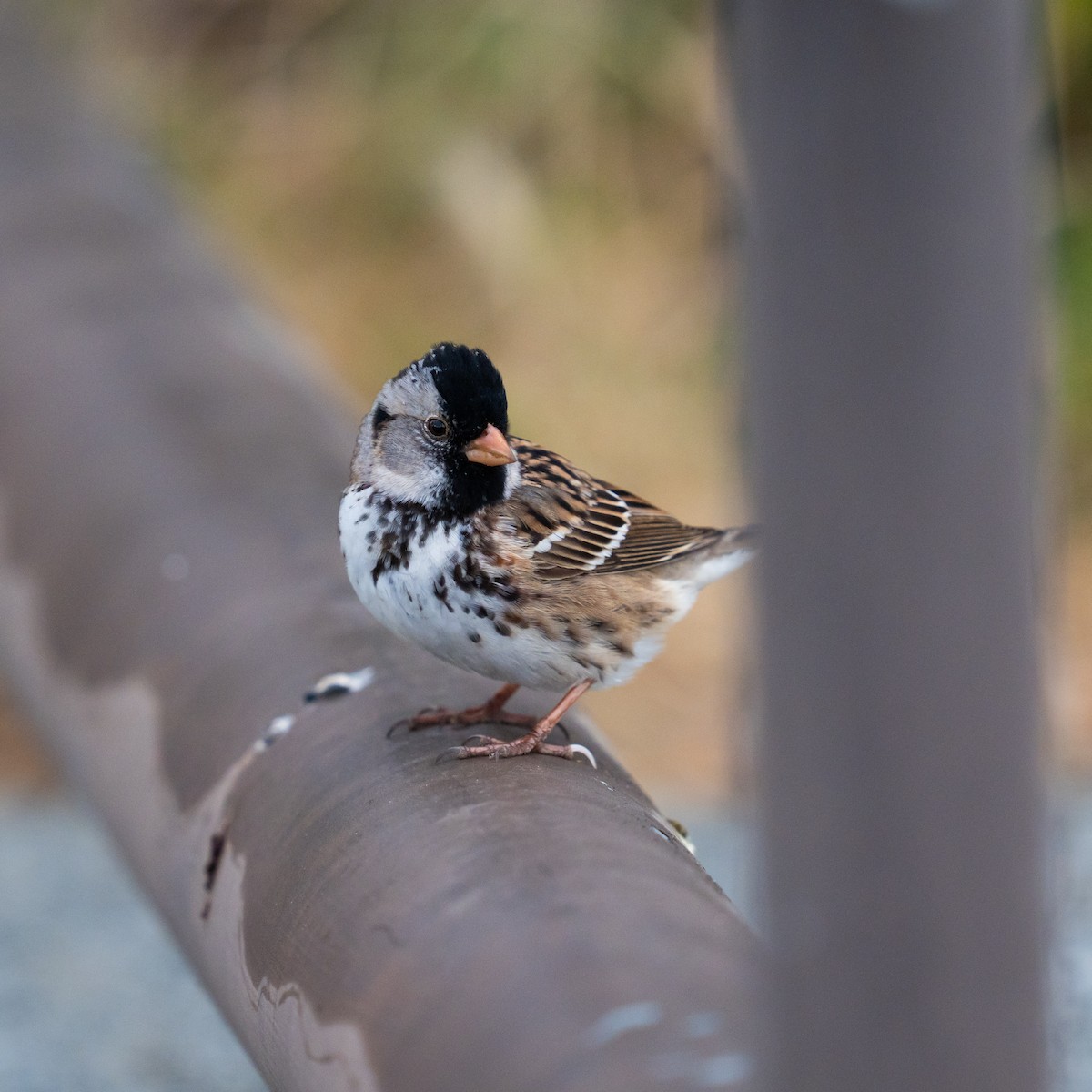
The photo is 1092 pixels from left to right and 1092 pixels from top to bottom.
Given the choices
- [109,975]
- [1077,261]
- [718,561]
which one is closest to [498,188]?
[1077,261]

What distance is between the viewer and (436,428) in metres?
2.33

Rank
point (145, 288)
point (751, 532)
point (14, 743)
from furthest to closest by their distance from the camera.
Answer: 1. point (14, 743)
2. point (145, 288)
3. point (751, 532)

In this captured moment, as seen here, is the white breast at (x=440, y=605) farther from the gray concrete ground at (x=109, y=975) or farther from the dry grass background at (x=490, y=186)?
the dry grass background at (x=490, y=186)

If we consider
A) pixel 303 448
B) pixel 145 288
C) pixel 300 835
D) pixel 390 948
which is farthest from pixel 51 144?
pixel 390 948

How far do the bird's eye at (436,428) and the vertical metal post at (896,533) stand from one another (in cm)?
156

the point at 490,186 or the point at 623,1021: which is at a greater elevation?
the point at 490,186

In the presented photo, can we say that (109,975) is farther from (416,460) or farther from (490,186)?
(490,186)

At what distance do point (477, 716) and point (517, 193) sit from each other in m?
4.15

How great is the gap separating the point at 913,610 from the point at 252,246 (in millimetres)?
5683

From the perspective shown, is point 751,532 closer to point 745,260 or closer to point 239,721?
point 745,260

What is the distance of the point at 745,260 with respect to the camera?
0.76 meters

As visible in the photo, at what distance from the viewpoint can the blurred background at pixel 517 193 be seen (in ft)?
18.8

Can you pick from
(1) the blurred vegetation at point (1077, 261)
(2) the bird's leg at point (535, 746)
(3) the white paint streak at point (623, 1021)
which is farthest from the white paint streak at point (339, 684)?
(1) the blurred vegetation at point (1077, 261)

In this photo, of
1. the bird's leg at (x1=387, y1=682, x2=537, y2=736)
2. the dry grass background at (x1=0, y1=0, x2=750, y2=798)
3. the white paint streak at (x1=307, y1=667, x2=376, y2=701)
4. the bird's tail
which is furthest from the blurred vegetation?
the white paint streak at (x1=307, y1=667, x2=376, y2=701)
